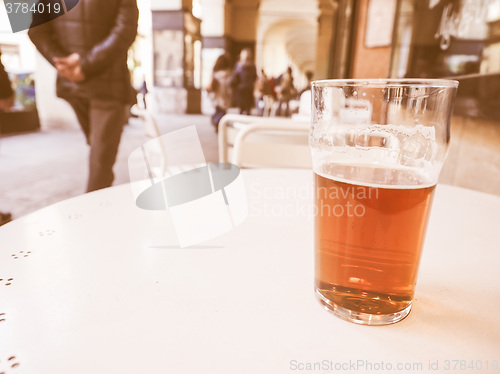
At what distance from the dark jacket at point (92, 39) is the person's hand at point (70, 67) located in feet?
0.09

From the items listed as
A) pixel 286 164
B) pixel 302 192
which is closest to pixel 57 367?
pixel 302 192

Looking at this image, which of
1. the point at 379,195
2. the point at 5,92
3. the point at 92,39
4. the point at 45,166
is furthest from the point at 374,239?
the point at 45,166

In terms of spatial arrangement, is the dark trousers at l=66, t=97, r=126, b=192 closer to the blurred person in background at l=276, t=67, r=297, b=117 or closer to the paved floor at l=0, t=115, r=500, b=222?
the paved floor at l=0, t=115, r=500, b=222

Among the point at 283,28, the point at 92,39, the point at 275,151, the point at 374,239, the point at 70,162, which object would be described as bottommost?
the point at 70,162

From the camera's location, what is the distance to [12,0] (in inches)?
85.5

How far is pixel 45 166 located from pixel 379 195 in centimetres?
439

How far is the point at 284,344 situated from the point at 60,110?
26.5ft

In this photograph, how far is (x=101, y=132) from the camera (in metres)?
1.97

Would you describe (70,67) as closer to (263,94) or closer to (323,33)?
(263,94)

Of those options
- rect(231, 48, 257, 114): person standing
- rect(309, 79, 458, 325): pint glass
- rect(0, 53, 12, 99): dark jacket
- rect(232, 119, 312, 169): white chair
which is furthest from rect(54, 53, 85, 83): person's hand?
rect(231, 48, 257, 114): person standing

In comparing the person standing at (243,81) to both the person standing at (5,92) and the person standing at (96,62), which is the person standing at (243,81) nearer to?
the person standing at (96,62)

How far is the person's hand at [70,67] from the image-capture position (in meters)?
1.81

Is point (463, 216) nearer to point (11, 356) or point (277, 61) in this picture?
point (11, 356)

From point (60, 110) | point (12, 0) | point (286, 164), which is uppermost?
point (12, 0)
